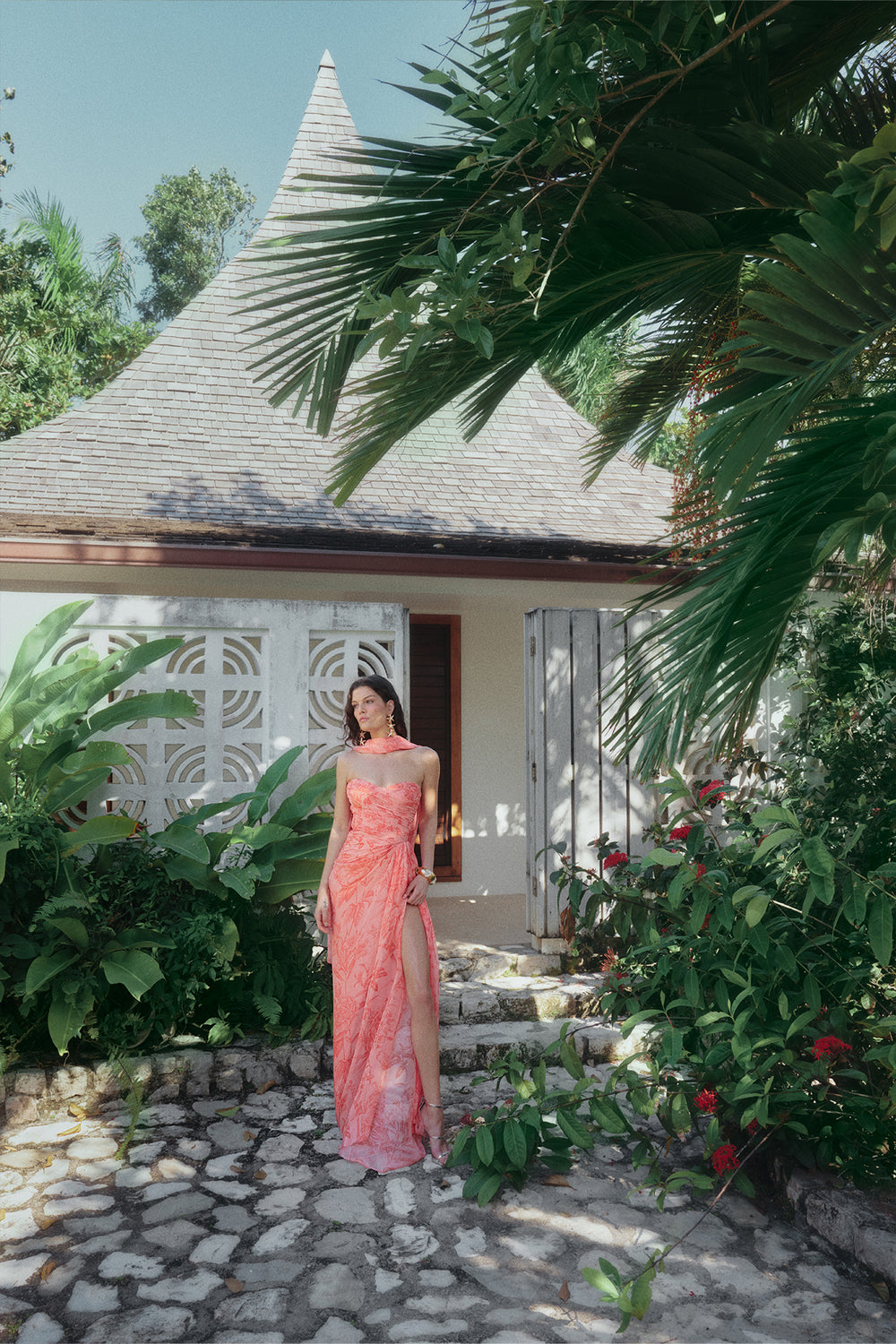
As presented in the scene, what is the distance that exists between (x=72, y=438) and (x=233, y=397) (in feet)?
4.62

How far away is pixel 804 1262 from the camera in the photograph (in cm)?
305

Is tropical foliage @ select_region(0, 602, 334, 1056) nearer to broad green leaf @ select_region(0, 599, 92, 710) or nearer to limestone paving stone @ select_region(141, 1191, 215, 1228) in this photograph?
broad green leaf @ select_region(0, 599, 92, 710)

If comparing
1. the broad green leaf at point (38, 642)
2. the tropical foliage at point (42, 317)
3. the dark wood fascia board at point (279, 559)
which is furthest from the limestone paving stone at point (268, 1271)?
the tropical foliage at point (42, 317)

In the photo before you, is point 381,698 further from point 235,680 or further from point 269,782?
point 235,680

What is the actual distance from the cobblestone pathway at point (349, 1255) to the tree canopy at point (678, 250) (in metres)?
1.59

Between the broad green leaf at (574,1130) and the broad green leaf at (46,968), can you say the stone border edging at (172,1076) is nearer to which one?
the broad green leaf at (46,968)

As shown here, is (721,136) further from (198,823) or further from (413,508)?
(413,508)

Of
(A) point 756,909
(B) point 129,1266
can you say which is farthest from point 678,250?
(B) point 129,1266

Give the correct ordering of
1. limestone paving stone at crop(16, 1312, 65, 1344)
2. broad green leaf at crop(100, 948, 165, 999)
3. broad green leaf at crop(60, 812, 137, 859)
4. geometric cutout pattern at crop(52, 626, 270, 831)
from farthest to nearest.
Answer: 1. geometric cutout pattern at crop(52, 626, 270, 831)
2. broad green leaf at crop(60, 812, 137, 859)
3. broad green leaf at crop(100, 948, 165, 999)
4. limestone paving stone at crop(16, 1312, 65, 1344)

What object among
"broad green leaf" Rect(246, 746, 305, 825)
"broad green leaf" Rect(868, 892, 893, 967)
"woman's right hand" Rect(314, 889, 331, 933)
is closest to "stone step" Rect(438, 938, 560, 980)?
"broad green leaf" Rect(246, 746, 305, 825)

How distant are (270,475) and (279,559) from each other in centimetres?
153

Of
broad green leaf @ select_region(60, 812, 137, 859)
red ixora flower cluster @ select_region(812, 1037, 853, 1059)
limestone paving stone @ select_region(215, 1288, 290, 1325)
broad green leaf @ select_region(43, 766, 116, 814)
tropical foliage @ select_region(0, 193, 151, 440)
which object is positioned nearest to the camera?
limestone paving stone @ select_region(215, 1288, 290, 1325)

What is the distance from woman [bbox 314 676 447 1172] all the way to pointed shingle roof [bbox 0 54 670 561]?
235 centimetres

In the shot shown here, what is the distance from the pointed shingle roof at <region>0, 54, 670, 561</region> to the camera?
248 inches
